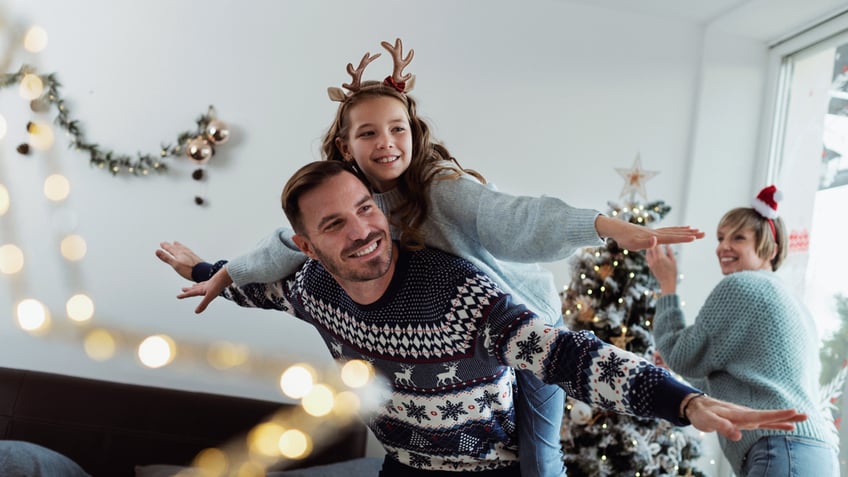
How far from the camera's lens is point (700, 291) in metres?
4.12

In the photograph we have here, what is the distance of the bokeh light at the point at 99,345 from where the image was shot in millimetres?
3609

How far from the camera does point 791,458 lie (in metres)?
2.28

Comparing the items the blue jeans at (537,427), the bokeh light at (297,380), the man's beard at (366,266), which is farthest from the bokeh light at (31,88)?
the blue jeans at (537,427)

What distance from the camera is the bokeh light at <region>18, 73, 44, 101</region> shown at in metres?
3.54

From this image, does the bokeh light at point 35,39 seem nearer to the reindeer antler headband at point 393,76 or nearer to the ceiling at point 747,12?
the reindeer antler headband at point 393,76

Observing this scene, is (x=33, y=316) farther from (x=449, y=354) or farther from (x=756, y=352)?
(x=756, y=352)

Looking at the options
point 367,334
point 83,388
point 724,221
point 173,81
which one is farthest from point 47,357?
point 724,221

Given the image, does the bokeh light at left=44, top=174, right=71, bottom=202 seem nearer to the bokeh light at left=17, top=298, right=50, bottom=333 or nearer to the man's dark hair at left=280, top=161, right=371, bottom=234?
the bokeh light at left=17, top=298, right=50, bottom=333

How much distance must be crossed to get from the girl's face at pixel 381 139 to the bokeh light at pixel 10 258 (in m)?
2.38

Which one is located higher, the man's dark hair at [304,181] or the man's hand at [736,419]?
the man's dark hair at [304,181]

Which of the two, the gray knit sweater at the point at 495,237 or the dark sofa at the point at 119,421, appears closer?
the gray knit sweater at the point at 495,237

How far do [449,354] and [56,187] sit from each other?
269cm

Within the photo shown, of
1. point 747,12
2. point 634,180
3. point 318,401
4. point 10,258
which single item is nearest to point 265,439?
point 318,401

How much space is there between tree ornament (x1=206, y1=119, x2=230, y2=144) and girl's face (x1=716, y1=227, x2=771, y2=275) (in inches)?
90.7
